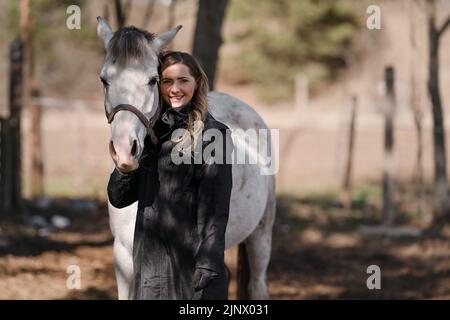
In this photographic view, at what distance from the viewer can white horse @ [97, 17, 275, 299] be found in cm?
280

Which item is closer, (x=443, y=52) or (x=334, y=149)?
(x=334, y=149)

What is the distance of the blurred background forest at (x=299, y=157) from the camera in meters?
6.98

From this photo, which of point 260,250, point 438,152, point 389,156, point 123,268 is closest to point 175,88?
point 123,268

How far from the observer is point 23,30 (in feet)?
36.0

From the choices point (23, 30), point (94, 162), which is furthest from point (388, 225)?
point (94, 162)

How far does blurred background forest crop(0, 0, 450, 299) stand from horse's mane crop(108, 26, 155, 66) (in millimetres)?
3178

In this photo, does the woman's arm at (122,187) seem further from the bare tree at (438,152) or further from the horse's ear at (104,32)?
the bare tree at (438,152)

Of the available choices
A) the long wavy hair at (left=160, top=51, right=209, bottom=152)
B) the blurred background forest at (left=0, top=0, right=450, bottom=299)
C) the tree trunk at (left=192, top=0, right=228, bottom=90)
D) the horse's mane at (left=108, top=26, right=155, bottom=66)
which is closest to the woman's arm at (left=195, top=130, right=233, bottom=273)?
the long wavy hair at (left=160, top=51, right=209, bottom=152)

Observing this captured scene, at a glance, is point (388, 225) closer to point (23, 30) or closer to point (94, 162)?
point (23, 30)

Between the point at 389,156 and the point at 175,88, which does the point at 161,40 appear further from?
the point at 389,156

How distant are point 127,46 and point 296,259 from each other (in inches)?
204

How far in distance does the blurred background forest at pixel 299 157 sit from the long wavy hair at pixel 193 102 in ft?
10.2

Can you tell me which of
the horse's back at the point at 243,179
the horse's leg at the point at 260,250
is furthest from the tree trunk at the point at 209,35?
the horse's leg at the point at 260,250

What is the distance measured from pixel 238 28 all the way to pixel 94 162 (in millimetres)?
23494
